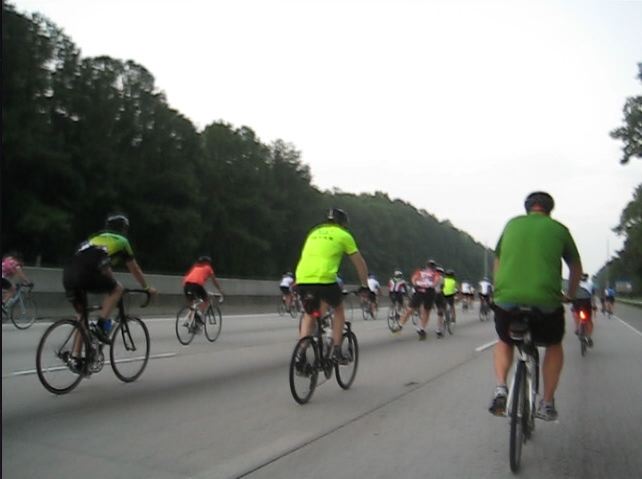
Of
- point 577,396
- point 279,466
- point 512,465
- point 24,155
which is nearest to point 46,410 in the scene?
point 279,466

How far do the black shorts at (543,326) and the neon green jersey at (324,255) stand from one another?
2.24m

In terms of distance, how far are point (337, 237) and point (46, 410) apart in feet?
10.6

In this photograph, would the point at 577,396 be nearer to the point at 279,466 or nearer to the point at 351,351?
the point at 351,351

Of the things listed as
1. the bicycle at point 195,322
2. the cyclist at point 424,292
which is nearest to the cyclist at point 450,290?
the cyclist at point 424,292

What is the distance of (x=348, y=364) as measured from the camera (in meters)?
7.76

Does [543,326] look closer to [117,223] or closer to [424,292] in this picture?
[117,223]

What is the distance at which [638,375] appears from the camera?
984cm

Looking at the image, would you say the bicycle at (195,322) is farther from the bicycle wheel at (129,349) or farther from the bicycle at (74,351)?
the bicycle at (74,351)

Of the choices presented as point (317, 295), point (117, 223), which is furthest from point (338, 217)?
point (117, 223)

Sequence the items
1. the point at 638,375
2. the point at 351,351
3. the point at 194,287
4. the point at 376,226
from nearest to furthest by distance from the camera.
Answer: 1. the point at 351,351
2. the point at 638,375
3. the point at 194,287
4. the point at 376,226

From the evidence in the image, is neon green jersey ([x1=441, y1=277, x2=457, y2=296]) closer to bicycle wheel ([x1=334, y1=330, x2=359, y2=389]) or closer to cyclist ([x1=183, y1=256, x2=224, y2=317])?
cyclist ([x1=183, y1=256, x2=224, y2=317])

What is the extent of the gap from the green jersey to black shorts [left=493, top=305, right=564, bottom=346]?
85 mm

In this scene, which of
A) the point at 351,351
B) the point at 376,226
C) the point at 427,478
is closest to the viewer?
the point at 427,478

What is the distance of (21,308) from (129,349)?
8.06 m
